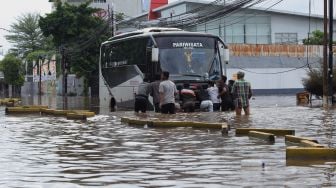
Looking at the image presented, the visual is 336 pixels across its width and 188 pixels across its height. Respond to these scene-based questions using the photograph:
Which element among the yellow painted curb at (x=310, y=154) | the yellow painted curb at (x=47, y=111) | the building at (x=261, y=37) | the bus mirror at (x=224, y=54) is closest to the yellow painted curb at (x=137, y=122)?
the yellow painted curb at (x=47, y=111)

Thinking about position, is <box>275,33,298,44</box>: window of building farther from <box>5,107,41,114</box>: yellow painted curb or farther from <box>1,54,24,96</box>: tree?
<box>5,107,41,114</box>: yellow painted curb

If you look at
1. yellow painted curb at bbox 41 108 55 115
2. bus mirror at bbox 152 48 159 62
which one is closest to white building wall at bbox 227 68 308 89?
bus mirror at bbox 152 48 159 62

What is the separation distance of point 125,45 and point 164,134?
1469 cm

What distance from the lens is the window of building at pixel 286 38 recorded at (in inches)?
2857

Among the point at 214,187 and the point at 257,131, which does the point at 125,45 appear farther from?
the point at 214,187

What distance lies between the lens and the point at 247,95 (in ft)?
61.1

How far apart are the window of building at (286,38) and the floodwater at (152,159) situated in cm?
5851

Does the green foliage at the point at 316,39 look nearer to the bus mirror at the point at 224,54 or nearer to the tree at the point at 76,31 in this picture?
the tree at the point at 76,31

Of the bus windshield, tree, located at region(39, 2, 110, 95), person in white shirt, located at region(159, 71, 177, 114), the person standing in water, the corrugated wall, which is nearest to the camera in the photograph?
the person standing in water

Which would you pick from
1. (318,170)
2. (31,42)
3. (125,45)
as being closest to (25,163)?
(318,170)

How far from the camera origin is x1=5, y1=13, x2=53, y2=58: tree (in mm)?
118125

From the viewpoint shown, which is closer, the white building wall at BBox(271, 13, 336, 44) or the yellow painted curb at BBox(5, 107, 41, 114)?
the yellow painted curb at BBox(5, 107, 41, 114)

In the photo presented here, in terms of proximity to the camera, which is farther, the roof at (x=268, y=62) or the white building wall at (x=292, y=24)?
the white building wall at (x=292, y=24)

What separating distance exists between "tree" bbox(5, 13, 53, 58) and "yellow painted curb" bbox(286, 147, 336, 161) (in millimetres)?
111997
